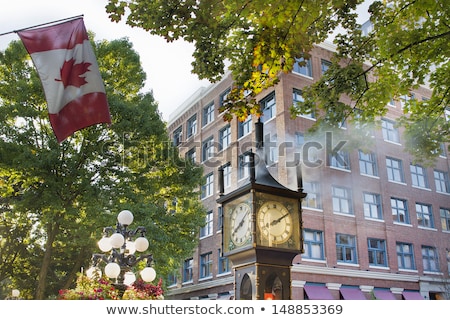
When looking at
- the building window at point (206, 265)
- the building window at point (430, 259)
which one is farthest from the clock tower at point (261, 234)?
the building window at point (430, 259)

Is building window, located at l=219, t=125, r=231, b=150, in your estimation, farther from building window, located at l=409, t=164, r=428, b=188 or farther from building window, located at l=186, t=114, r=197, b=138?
building window, located at l=409, t=164, r=428, b=188

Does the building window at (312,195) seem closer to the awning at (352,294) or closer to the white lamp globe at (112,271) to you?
the awning at (352,294)

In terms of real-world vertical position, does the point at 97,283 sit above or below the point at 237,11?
below

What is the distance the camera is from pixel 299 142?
24.3 meters

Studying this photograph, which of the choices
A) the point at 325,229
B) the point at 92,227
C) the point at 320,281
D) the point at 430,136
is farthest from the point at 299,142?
the point at 430,136

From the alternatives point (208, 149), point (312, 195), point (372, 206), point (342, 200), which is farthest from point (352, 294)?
point (208, 149)

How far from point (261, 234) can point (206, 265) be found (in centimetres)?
2412

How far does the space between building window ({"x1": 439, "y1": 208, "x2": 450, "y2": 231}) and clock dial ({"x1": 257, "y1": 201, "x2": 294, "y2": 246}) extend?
2611cm

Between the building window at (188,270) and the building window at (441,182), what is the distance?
54.0 feet

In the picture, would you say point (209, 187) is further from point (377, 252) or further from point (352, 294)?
point (352, 294)

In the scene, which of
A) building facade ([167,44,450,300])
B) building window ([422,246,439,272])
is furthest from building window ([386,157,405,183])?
building window ([422,246,439,272])

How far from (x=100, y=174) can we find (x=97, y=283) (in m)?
8.38

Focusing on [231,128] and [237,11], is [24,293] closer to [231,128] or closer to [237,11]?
[231,128]

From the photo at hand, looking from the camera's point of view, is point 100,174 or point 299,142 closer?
point 100,174
